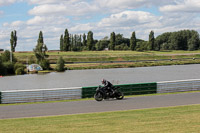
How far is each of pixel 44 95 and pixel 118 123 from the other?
12.3 metres

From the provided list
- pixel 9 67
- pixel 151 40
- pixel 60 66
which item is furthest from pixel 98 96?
pixel 151 40

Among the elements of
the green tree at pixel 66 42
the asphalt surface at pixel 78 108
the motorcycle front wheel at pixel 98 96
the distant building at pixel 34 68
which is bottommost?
the asphalt surface at pixel 78 108

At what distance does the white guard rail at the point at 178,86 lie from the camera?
1057 inches

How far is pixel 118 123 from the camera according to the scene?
1362cm

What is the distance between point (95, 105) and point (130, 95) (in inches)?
248

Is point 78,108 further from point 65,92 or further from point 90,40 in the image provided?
point 90,40

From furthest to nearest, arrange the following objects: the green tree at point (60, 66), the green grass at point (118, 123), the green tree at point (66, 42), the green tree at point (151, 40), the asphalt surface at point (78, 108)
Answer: the green tree at point (151, 40) → the green tree at point (66, 42) → the green tree at point (60, 66) → the asphalt surface at point (78, 108) → the green grass at point (118, 123)

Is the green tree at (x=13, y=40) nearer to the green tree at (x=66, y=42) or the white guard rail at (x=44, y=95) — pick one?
the green tree at (x=66, y=42)

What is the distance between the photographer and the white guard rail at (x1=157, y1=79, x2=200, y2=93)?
26859mm

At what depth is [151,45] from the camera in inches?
6058

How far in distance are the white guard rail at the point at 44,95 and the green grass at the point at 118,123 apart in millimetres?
8660

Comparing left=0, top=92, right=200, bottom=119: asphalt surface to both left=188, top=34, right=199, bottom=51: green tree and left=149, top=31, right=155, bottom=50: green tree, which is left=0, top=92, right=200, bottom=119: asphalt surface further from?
left=188, top=34, right=199, bottom=51: green tree

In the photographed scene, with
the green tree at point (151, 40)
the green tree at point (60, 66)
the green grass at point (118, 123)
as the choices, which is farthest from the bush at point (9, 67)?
the green tree at point (151, 40)

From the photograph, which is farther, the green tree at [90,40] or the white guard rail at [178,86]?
the green tree at [90,40]
